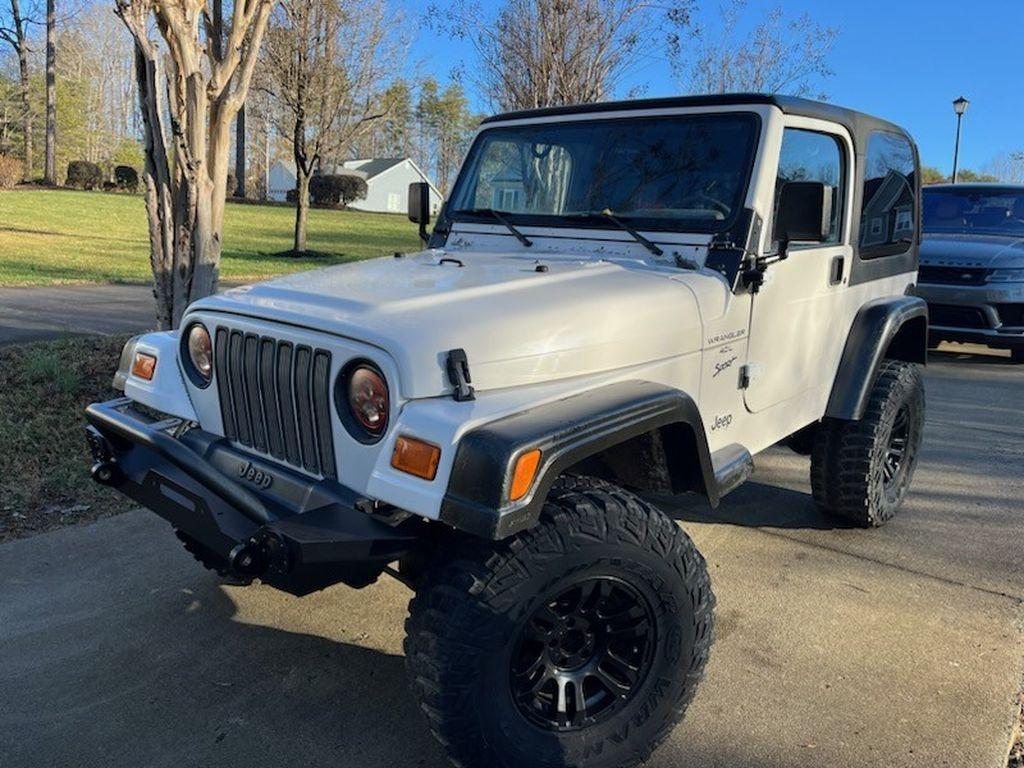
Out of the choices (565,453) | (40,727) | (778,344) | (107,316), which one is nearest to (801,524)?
(778,344)

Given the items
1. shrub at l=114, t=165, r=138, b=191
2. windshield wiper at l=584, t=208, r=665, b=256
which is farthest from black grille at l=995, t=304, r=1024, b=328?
shrub at l=114, t=165, r=138, b=191

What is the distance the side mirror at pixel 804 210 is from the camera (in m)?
3.04

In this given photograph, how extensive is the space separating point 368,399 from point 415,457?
0.96 ft

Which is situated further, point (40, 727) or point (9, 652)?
point (9, 652)

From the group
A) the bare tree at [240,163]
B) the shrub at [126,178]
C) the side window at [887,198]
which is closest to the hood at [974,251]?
the side window at [887,198]

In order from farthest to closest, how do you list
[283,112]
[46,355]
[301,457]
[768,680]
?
[283,112]
[46,355]
[768,680]
[301,457]

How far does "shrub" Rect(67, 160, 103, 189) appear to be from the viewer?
44.4 metres

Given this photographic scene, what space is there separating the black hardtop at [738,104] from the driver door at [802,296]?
8 cm

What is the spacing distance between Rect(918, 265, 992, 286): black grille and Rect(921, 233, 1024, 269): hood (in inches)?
1.9

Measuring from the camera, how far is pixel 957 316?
9188mm

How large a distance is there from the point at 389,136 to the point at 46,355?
64780 mm

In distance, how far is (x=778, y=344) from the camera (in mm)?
3457

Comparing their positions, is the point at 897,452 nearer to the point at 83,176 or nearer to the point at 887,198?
the point at 887,198

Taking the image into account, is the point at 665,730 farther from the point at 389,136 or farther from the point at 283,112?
the point at 389,136
